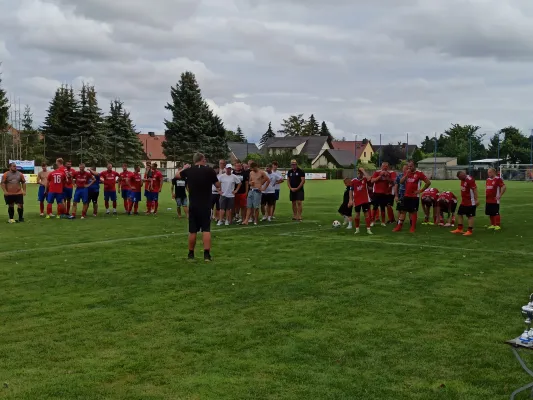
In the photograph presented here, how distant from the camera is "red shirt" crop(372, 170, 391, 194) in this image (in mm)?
16562

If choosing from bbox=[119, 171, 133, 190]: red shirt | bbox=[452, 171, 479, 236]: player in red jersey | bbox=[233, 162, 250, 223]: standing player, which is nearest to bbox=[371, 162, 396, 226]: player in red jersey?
bbox=[452, 171, 479, 236]: player in red jersey

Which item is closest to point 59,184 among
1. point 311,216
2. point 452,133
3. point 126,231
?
point 126,231

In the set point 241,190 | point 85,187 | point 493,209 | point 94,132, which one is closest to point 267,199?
point 241,190

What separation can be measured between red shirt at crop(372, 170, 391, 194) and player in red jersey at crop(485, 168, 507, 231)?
2.71 m

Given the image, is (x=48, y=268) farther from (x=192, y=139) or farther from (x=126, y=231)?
(x=192, y=139)

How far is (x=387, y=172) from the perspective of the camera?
16703mm

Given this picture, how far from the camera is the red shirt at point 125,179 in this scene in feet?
68.3

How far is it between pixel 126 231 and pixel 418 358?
11.5 metres

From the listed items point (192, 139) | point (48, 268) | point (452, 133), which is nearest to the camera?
point (48, 268)

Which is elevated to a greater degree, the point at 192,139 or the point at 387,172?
the point at 192,139

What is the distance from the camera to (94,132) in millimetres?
63094

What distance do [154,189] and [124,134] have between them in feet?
157

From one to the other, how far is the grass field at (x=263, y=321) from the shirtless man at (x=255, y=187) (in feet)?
15.1

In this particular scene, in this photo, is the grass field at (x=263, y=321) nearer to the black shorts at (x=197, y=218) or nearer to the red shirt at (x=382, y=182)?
the black shorts at (x=197, y=218)
